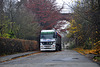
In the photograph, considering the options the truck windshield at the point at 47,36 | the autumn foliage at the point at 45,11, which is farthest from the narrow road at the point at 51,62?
the autumn foliage at the point at 45,11

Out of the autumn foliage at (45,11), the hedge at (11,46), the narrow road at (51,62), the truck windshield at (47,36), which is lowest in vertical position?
the narrow road at (51,62)

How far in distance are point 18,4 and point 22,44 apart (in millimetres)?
6936

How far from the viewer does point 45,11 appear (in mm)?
37969

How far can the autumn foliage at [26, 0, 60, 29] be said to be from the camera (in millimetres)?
38094

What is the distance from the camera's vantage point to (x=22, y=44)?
78.8 ft

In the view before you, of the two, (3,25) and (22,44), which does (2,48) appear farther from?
(22,44)

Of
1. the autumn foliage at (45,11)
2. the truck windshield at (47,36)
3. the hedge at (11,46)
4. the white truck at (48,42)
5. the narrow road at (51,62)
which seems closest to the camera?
the narrow road at (51,62)

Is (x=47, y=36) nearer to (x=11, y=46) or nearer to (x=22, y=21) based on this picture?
(x=22, y=21)

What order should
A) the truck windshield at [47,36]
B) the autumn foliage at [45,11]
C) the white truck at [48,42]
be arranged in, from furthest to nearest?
1. the autumn foliage at [45,11]
2. the truck windshield at [47,36]
3. the white truck at [48,42]

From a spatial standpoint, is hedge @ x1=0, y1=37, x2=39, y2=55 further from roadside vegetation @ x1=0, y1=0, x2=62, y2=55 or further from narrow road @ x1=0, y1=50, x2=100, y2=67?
narrow road @ x1=0, y1=50, x2=100, y2=67

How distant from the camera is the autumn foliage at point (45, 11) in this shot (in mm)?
38094

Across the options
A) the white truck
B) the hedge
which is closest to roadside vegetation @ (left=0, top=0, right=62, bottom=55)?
the hedge

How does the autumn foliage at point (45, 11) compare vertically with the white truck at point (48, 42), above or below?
above

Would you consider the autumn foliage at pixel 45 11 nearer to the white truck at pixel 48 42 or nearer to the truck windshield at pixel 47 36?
the truck windshield at pixel 47 36
